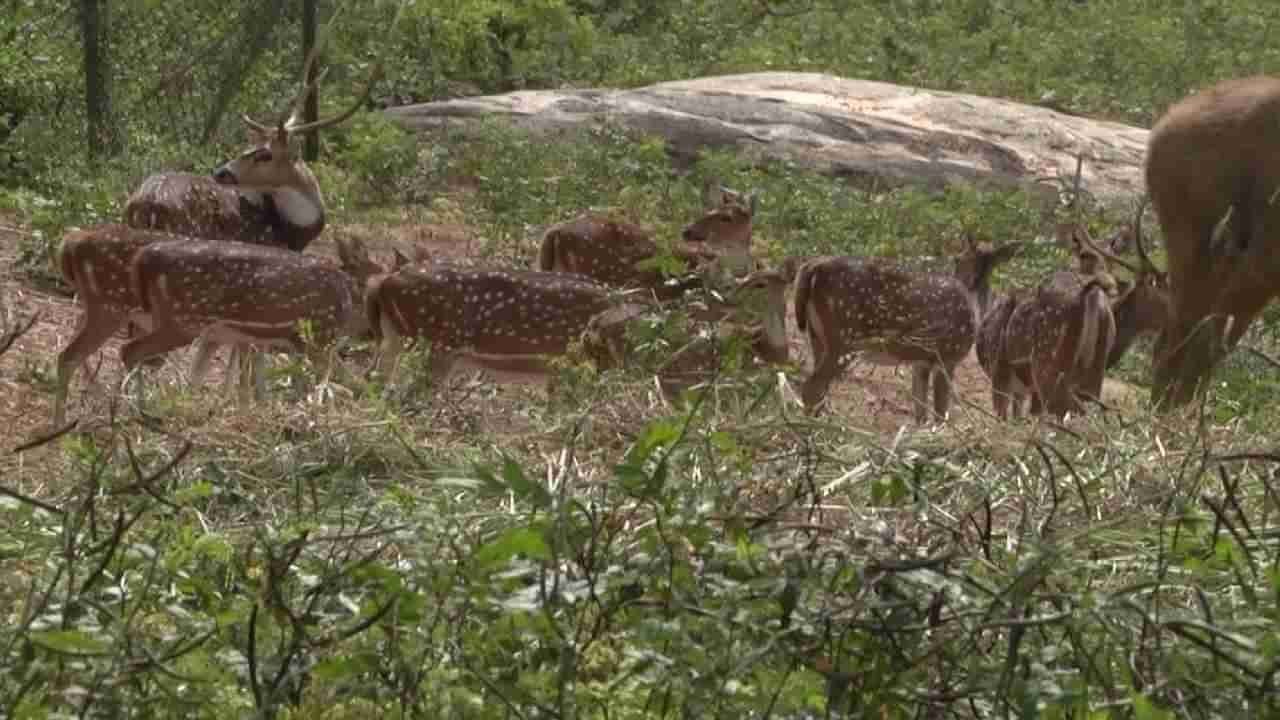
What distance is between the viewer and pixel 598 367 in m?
8.65

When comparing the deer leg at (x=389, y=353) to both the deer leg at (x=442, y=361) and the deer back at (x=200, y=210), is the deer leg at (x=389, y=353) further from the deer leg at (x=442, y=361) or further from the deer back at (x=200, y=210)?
the deer back at (x=200, y=210)

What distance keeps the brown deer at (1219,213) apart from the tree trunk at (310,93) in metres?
4.42

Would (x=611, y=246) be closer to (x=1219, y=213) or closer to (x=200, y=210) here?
(x=200, y=210)

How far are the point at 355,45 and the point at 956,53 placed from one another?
5.62 metres

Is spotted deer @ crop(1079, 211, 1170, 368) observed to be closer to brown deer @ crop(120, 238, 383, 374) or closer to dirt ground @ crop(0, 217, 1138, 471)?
dirt ground @ crop(0, 217, 1138, 471)

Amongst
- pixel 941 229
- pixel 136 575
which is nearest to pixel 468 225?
pixel 941 229

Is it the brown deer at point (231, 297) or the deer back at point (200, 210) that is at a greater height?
the brown deer at point (231, 297)

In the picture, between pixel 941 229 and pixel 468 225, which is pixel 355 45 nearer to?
pixel 468 225

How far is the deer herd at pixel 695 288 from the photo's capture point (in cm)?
948

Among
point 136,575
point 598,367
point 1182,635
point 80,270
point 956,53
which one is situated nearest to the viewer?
point 1182,635

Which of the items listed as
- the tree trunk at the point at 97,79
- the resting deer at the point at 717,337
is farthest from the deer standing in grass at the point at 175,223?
the tree trunk at the point at 97,79

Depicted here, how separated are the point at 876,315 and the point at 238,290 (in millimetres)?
2664

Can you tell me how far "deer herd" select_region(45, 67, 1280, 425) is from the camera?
31.1 ft

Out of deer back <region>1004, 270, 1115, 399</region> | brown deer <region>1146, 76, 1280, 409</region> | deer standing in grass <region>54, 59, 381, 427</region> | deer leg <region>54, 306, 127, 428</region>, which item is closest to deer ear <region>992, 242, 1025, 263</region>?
brown deer <region>1146, 76, 1280, 409</region>
